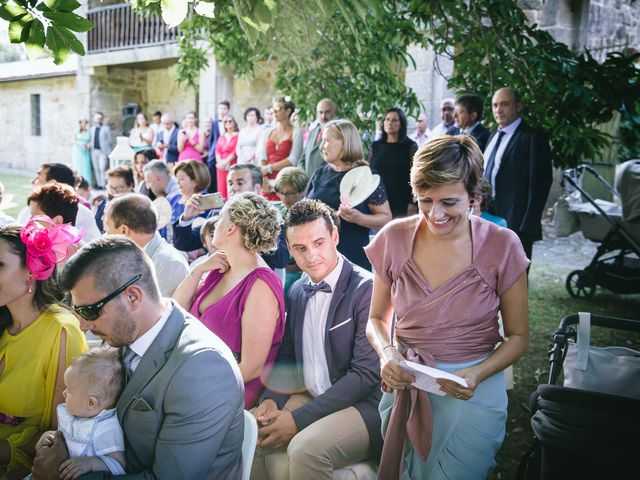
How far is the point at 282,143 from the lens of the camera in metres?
7.32

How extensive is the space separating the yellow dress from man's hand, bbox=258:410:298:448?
2.96ft

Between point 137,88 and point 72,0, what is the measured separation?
2020cm

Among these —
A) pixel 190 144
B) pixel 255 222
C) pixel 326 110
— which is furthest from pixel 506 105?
pixel 190 144

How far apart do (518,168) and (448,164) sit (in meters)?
3.06

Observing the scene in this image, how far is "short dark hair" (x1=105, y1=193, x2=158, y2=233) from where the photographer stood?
3789mm

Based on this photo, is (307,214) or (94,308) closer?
(94,308)

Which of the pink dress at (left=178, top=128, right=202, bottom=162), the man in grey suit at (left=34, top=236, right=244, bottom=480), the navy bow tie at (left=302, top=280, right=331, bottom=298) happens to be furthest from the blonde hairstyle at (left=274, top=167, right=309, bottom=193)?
the pink dress at (left=178, top=128, right=202, bottom=162)

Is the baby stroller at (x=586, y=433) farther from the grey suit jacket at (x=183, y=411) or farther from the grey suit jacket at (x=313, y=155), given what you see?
the grey suit jacket at (x=313, y=155)

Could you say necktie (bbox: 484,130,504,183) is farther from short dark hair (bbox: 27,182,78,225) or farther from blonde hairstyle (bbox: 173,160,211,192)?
short dark hair (bbox: 27,182,78,225)

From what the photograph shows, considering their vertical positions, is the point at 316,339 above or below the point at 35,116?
below

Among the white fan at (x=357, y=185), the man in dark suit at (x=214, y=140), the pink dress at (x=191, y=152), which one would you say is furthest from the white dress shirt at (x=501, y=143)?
the pink dress at (x=191, y=152)

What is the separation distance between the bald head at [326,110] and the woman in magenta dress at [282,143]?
114 centimetres

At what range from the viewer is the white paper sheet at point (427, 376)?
6.66 feet

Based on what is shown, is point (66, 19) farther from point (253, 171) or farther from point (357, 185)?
point (253, 171)
